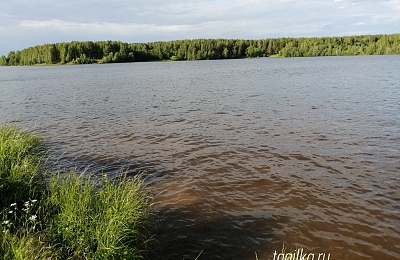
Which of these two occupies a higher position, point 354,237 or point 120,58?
point 120,58

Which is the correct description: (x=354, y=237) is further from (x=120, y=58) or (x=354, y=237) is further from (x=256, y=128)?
(x=120, y=58)

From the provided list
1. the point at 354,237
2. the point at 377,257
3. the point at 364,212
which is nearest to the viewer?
the point at 377,257

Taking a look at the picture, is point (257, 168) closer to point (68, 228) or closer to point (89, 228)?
point (89, 228)

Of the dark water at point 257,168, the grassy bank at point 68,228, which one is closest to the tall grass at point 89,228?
the grassy bank at point 68,228

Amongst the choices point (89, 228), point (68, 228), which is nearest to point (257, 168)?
point (89, 228)

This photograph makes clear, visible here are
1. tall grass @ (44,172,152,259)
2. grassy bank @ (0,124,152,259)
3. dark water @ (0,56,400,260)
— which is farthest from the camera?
dark water @ (0,56,400,260)

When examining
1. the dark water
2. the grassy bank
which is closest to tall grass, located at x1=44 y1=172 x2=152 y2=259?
the grassy bank

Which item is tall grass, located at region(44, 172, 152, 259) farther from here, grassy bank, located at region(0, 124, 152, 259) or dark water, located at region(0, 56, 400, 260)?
dark water, located at region(0, 56, 400, 260)

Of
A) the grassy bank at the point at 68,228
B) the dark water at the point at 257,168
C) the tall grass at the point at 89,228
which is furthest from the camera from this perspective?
the dark water at the point at 257,168

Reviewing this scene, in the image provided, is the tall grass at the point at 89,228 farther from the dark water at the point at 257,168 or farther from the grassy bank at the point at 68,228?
the dark water at the point at 257,168

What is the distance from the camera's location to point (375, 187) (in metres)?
10.4

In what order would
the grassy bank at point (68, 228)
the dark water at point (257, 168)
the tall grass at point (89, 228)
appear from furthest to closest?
the dark water at point (257, 168)
the tall grass at point (89, 228)
the grassy bank at point (68, 228)

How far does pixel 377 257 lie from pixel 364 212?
2.06 metres

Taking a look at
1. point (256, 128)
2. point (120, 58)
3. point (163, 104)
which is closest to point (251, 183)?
point (256, 128)
